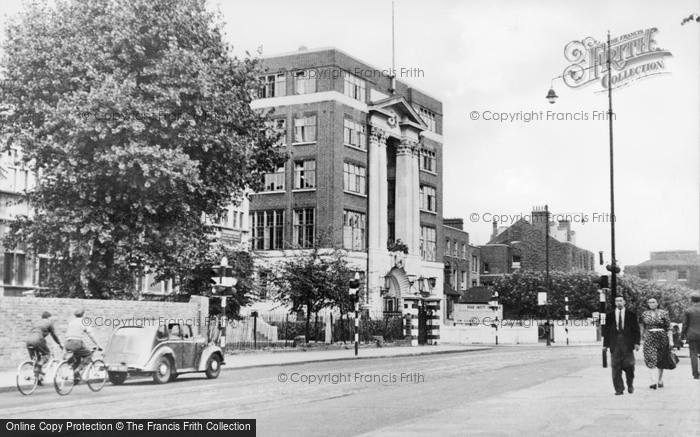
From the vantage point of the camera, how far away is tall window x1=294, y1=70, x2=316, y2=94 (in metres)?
58.2

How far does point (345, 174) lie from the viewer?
58844mm

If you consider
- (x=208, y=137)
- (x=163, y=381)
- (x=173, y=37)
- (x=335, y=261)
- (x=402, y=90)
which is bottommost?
(x=163, y=381)

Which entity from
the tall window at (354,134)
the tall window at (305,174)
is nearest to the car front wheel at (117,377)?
the tall window at (305,174)

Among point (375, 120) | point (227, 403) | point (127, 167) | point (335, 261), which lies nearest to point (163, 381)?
point (227, 403)

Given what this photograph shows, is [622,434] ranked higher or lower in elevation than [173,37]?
lower

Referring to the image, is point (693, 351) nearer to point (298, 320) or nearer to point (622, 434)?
point (622, 434)

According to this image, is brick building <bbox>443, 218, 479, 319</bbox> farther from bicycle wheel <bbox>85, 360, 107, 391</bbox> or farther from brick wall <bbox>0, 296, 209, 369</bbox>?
bicycle wheel <bbox>85, 360, 107, 391</bbox>

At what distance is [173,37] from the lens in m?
29.6

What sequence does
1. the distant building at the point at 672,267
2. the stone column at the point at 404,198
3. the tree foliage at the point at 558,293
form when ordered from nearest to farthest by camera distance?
the stone column at the point at 404,198, the tree foliage at the point at 558,293, the distant building at the point at 672,267

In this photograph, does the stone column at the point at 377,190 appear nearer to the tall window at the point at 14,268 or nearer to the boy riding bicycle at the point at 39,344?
the tall window at the point at 14,268

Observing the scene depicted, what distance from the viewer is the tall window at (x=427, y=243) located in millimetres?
68000

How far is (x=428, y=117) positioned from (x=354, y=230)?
1532 centimetres

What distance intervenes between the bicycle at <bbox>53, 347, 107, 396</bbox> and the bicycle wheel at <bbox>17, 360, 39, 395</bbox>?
63 cm

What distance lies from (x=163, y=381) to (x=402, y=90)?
4799cm
